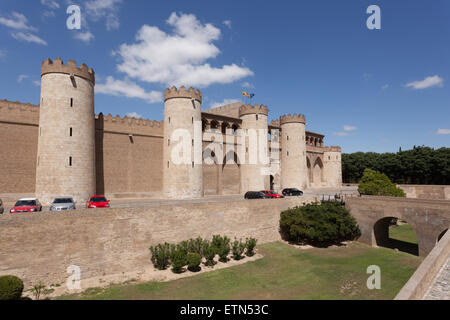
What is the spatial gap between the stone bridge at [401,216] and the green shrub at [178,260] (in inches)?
687

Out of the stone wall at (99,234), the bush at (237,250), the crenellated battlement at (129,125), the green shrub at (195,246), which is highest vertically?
the crenellated battlement at (129,125)

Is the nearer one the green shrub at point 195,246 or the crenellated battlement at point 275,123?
the green shrub at point 195,246

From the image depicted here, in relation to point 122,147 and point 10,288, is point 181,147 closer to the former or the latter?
point 122,147

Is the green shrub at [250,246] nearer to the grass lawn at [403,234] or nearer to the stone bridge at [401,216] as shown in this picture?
the stone bridge at [401,216]

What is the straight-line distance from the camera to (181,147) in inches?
1209

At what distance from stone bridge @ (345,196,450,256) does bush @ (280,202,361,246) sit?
1058mm

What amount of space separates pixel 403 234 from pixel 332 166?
79.7ft

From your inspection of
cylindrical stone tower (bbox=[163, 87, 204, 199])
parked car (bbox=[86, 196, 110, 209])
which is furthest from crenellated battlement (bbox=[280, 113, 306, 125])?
parked car (bbox=[86, 196, 110, 209])

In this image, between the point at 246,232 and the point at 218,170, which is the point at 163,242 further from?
the point at 218,170

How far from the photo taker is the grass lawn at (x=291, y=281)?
14984 millimetres

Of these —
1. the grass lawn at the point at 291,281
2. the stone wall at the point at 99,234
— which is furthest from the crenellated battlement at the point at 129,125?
the grass lawn at the point at 291,281

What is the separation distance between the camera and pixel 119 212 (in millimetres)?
17734

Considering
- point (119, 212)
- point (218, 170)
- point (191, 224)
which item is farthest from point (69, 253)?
point (218, 170)
